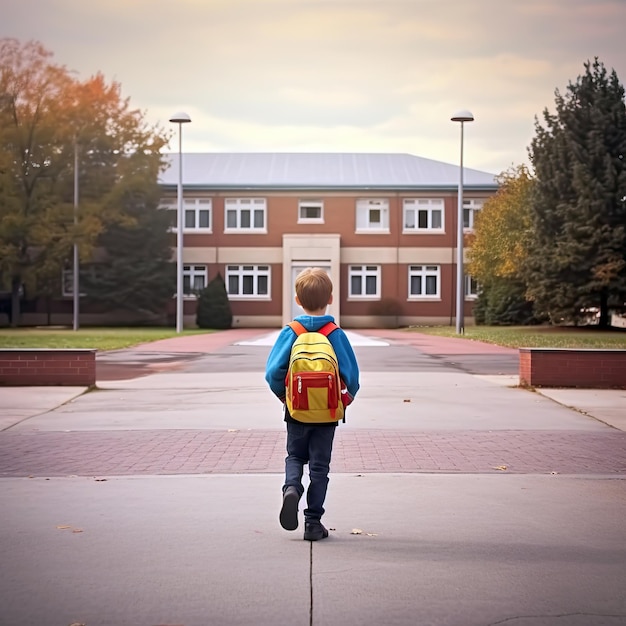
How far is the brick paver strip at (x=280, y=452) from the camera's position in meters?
8.80

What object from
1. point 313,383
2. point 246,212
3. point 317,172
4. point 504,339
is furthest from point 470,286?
point 313,383

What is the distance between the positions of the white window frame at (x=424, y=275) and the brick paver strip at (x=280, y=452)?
45.7 metres

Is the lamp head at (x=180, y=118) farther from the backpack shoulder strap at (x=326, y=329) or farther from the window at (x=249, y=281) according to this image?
the backpack shoulder strap at (x=326, y=329)

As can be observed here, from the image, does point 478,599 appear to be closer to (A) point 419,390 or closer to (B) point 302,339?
(B) point 302,339

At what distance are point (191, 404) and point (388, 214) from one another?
43606mm

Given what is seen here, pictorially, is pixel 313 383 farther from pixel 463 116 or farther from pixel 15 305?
pixel 15 305

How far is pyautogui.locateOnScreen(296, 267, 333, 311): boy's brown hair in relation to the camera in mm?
6270

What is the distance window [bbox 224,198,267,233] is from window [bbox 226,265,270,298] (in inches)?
84.7

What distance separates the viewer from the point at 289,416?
6.27 m

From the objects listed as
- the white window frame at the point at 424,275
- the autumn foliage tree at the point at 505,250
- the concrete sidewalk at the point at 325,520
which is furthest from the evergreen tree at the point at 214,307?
the concrete sidewalk at the point at 325,520

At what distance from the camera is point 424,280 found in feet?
186

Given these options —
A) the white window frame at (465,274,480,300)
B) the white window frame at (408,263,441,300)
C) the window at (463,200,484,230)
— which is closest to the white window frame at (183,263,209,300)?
the white window frame at (408,263,441,300)

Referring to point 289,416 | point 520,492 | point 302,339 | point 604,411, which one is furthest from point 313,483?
point 604,411

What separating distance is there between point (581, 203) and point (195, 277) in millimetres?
21897
